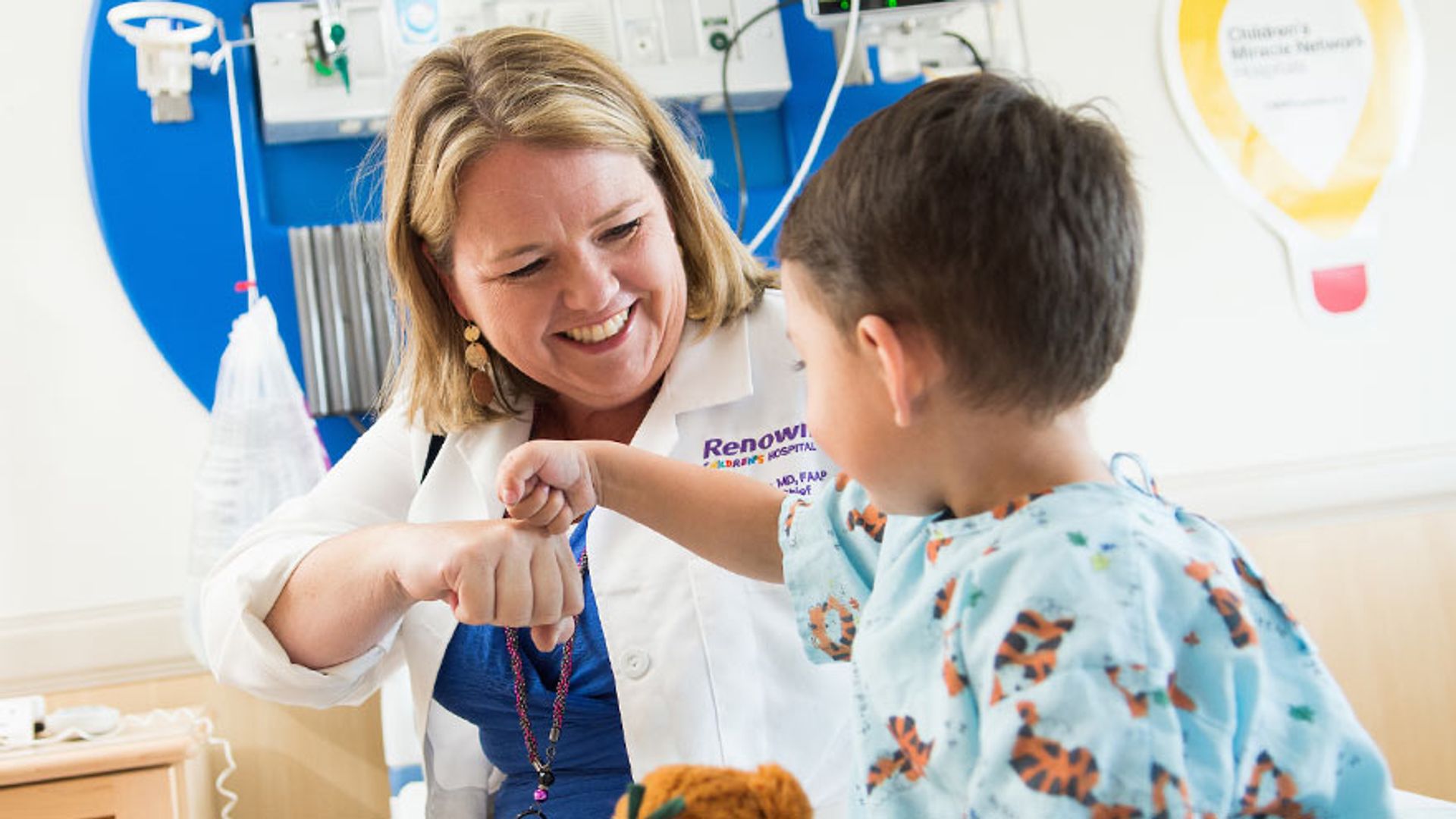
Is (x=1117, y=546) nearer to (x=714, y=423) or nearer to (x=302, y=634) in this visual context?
(x=714, y=423)

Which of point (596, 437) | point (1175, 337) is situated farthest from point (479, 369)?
point (1175, 337)

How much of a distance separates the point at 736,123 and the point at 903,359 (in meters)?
1.73

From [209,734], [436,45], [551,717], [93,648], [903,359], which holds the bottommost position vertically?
[209,734]

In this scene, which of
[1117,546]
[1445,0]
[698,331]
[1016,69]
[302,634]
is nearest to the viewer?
[1117,546]

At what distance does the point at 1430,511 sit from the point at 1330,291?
0.45 meters

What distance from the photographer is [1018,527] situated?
81cm

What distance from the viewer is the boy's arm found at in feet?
3.67

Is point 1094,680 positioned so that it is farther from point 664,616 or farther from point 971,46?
point 971,46

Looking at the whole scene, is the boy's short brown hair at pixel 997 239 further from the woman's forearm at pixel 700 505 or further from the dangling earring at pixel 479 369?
the dangling earring at pixel 479 369

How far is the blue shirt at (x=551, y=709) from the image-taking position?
138 cm

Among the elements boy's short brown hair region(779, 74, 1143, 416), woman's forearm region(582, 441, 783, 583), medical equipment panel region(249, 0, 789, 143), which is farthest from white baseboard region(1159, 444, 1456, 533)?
boy's short brown hair region(779, 74, 1143, 416)

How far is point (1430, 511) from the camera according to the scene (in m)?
2.63

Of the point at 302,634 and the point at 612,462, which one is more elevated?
the point at 612,462

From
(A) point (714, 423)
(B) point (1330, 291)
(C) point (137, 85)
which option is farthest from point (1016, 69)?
(C) point (137, 85)
